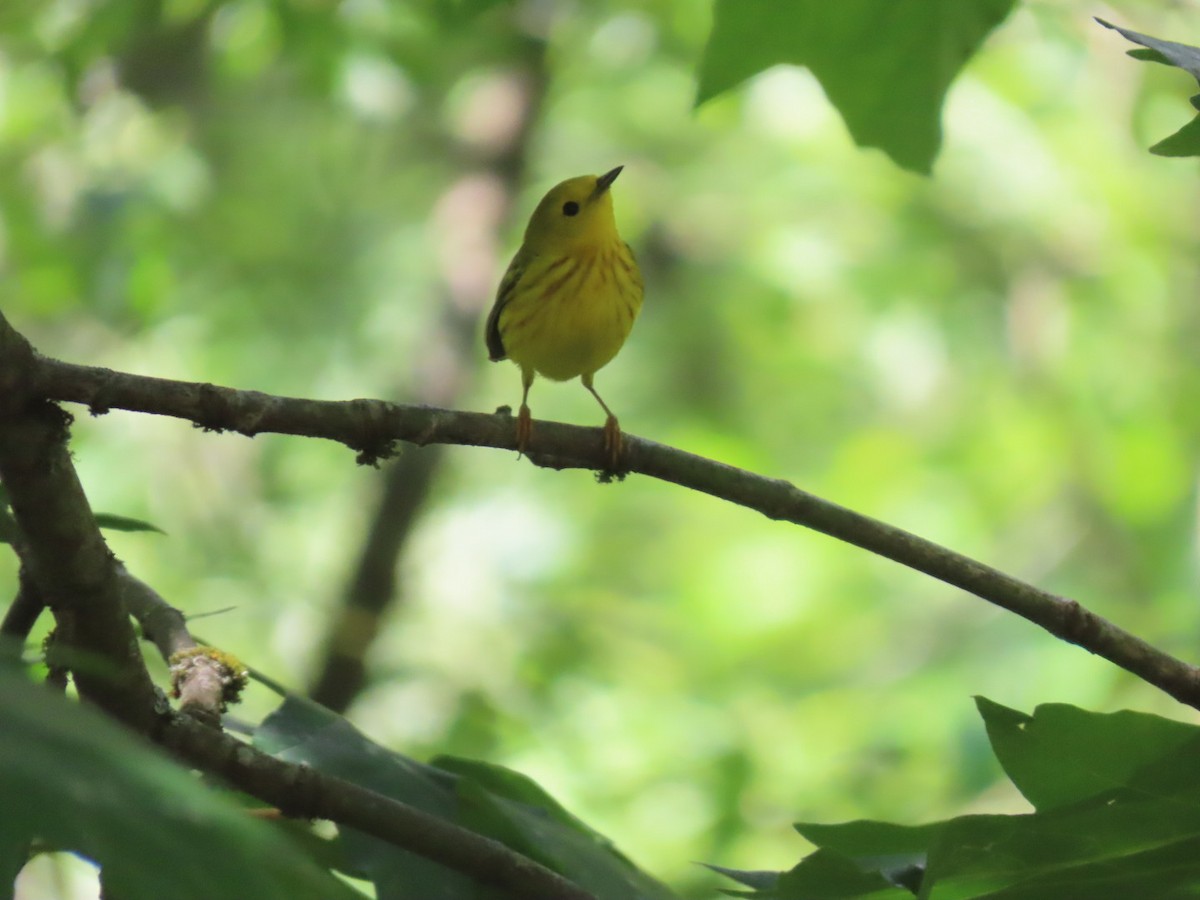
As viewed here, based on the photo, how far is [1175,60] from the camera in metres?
0.98

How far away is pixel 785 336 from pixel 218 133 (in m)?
3.56

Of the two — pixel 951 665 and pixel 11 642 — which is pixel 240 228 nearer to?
pixel 951 665

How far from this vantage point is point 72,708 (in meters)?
0.55

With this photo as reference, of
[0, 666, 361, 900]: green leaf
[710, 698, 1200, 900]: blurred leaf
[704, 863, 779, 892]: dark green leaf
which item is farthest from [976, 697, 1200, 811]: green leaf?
[0, 666, 361, 900]: green leaf

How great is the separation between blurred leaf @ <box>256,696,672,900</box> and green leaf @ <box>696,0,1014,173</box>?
98cm

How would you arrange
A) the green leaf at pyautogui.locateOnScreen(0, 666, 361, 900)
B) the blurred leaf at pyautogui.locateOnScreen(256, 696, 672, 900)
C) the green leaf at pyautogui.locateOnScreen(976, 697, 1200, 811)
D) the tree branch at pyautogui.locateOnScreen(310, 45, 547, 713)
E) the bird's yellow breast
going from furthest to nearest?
1. the tree branch at pyautogui.locateOnScreen(310, 45, 547, 713)
2. the bird's yellow breast
3. the blurred leaf at pyautogui.locateOnScreen(256, 696, 672, 900)
4. the green leaf at pyautogui.locateOnScreen(976, 697, 1200, 811)
5. the green leaf at pyautogui.locateOnScreen(0, 666, 361, 900)

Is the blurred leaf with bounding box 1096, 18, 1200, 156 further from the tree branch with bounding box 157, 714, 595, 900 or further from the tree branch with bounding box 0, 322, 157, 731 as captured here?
the tree branch with bounding box 0, 322, 157, 731

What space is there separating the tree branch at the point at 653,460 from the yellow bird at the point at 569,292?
165cm

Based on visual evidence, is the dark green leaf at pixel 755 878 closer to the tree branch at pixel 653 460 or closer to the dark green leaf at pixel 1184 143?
the tree branch at pixel 653 460

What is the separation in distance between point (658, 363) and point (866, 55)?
20.1 ft

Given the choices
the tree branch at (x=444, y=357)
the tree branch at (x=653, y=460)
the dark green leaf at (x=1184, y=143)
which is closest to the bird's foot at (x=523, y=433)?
the tree branch at (x=653, y=460)

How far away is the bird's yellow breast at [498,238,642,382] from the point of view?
323 centimetres

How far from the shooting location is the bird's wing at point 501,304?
3.50m

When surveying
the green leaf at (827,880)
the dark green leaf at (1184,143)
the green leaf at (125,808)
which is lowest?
the green leaf at (125,808)
